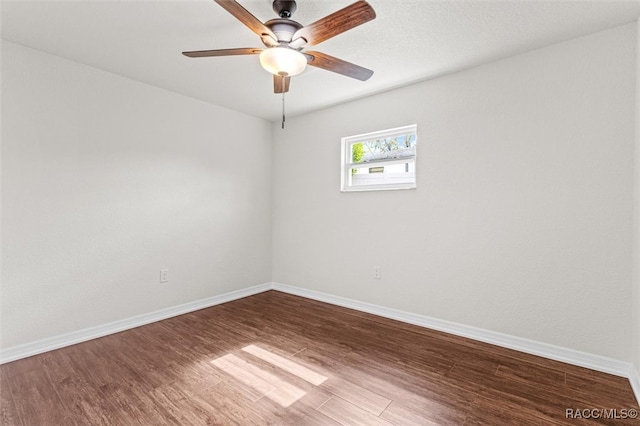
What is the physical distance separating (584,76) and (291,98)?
2.51 metres

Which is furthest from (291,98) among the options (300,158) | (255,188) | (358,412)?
(358,412)

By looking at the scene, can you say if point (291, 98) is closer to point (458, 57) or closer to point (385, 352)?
point (458, 57)

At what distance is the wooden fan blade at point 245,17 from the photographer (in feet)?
4.59

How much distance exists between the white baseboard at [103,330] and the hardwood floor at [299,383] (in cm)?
Answer: 11

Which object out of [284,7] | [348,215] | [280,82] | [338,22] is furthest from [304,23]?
[348,215]

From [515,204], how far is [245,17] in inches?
91.6

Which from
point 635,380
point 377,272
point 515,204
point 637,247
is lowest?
point 635,380

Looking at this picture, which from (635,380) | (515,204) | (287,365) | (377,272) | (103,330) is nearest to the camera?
(635,380)

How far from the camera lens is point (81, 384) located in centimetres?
189

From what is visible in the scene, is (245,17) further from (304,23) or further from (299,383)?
(299,383)

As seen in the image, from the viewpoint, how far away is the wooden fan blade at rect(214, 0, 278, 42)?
4.59ft

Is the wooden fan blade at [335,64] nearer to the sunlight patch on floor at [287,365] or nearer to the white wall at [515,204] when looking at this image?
the white wall at [515,204]

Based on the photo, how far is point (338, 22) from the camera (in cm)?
152

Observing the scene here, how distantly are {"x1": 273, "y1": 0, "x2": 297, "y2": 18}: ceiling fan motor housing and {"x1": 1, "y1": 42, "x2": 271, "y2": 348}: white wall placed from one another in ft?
6.19
